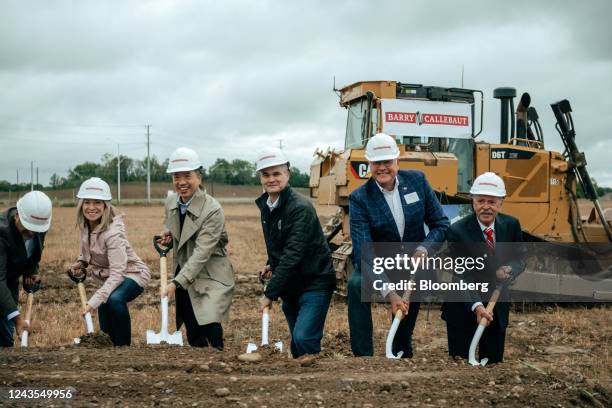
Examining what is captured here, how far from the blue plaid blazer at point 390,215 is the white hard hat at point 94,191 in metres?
2.23

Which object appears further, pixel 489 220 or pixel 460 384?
pixel 489 220

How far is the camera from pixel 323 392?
14.3 ft

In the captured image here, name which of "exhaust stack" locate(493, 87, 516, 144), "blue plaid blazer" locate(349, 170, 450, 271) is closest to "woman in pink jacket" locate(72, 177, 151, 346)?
"blue plaid blazer" locate(349, 170, 450, 271)

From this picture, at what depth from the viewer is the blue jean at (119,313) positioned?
591 cm

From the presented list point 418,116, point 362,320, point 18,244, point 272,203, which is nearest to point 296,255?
point 272,203

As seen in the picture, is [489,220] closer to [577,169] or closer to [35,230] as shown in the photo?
[35,230]

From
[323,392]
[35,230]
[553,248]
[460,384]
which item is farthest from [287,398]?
[553,248]

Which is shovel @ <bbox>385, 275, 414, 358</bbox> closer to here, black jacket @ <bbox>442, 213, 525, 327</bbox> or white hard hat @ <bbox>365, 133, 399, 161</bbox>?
black jacket @ <bbox>442, 213, 525, 327</bbox>

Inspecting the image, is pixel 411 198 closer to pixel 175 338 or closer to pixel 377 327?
pixel 175 338

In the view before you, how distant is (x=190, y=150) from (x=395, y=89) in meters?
4.85

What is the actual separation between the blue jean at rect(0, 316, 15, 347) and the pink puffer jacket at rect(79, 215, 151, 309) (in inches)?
33.8

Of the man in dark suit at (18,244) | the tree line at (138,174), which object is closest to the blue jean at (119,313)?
the man in dark suit at (18,244)

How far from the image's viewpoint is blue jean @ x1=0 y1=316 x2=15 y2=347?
606cm

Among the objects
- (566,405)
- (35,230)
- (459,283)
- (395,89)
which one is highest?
(395,89)
